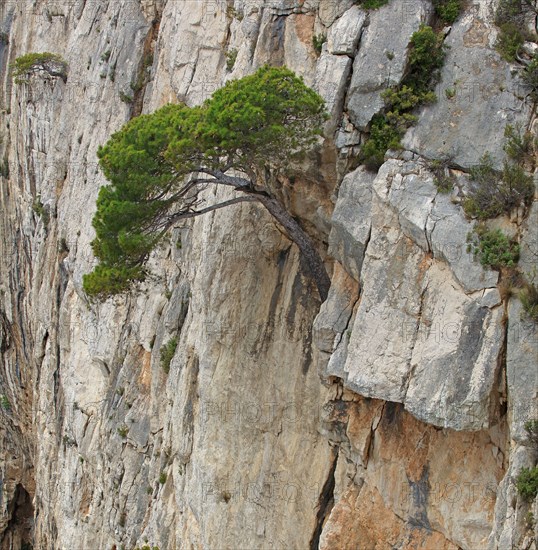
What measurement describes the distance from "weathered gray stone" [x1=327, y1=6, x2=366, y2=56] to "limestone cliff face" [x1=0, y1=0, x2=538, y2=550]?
4cm

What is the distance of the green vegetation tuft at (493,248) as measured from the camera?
11.0 meters

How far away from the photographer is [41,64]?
97.9ft

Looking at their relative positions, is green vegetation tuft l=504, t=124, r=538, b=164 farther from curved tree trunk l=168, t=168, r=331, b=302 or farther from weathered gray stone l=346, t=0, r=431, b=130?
curved tree trunk l=168, t=168, r=331, b=302

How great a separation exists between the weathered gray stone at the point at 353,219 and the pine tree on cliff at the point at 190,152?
3.86 ft

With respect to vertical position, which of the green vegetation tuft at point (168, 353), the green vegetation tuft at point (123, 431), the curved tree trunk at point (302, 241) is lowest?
the green vegetation tuft at point (123, 431)

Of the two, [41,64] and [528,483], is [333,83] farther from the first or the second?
[41,64]

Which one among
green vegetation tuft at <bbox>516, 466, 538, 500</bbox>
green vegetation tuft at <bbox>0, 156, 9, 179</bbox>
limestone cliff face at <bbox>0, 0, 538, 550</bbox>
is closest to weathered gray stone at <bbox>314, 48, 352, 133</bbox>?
limestone cliff face at <bbox>0, 0, 538, 550</bbox>

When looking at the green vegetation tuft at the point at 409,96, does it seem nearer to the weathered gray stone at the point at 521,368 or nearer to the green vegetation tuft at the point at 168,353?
the weathered gray stone at the point at 521,368

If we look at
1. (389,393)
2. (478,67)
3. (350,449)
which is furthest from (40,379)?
(478,67)

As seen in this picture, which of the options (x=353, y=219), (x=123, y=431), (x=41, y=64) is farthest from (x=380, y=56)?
(x=41, y=64)

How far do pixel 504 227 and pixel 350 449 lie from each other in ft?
18.8

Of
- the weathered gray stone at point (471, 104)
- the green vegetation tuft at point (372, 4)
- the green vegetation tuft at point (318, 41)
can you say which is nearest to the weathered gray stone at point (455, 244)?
the weathered gray stone at point (471, 104)

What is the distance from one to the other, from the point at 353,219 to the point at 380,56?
128 inches

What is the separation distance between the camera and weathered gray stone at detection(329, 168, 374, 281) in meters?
13.0
